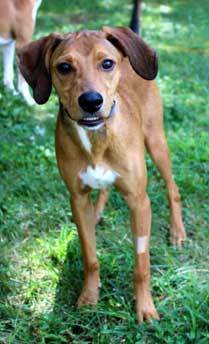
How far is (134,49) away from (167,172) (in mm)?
1279

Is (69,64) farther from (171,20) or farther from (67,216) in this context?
(171,20)

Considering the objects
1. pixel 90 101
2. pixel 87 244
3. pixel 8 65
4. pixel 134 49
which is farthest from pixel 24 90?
pixel 90 101

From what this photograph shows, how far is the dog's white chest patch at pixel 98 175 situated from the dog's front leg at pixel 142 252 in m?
0.15

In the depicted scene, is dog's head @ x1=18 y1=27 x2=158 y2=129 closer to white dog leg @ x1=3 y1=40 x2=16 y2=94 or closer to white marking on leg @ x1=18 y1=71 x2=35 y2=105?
white marking on leg @ x1=18 y1=71 x2=35 y2=105

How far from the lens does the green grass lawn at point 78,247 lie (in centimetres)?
345

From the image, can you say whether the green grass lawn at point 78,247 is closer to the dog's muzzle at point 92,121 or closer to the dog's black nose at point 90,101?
the dog's muzzle at point 92,121

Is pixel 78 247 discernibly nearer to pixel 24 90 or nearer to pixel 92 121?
pixel 92 121

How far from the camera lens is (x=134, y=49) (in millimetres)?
3164

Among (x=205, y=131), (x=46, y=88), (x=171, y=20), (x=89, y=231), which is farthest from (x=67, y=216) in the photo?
(x=171, y=20)

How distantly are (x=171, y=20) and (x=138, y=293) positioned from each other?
694cm

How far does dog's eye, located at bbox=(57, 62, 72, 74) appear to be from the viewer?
2969mm

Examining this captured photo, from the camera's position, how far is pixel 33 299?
146 inches

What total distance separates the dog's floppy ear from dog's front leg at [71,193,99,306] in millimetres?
782

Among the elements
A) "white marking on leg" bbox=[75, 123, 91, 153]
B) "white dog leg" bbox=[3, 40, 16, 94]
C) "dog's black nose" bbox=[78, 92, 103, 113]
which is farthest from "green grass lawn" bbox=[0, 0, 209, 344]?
"dog's black nose" bbox=[78, 92, 103, 113]
